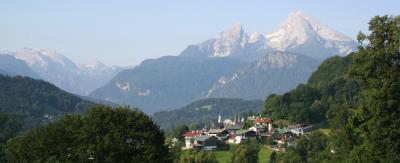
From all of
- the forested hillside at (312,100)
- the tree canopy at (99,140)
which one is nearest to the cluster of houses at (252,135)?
the forested hillside at (312,100)

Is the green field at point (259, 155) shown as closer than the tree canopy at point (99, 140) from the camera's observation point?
No

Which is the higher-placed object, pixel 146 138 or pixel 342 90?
pixel 342 90

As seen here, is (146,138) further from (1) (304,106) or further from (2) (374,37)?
(1) (304,106)

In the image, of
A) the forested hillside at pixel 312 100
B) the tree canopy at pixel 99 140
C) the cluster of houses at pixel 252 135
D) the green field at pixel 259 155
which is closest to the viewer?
the tree canopy at pixel 99 140

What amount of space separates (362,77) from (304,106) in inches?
3169

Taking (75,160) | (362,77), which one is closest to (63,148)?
(75,160)

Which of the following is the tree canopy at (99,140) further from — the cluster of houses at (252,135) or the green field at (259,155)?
the cluster of houses at (252,135)

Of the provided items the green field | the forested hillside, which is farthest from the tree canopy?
the forested hillside

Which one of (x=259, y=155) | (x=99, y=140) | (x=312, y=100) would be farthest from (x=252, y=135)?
(x=99, y=140)

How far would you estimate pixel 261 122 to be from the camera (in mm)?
106562

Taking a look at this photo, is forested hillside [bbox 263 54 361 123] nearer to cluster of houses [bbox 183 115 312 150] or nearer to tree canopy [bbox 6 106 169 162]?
cluster of houses [bbox 183 115 312 150]

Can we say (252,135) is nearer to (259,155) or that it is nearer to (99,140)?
(259,155)

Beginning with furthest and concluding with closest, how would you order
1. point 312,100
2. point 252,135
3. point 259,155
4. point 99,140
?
point 312,100 → point 252,135 → point 259,155 → point 99,140

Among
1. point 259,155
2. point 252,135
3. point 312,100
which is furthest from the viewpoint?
point 312,100
